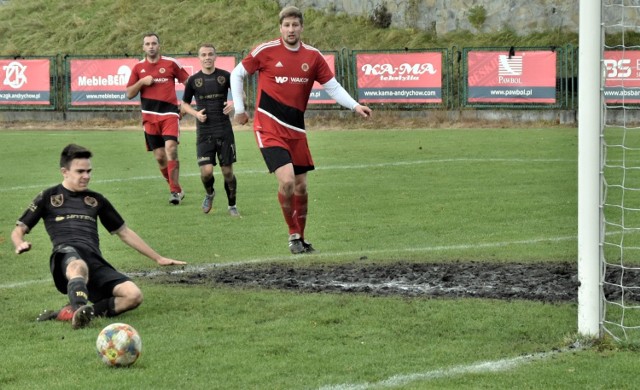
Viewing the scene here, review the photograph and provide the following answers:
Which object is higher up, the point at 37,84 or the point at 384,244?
the point at 37,84

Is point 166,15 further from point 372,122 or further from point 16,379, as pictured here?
point 16,379

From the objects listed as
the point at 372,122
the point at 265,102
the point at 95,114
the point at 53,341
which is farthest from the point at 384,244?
the point at 95,114

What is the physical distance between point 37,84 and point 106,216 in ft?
99.1

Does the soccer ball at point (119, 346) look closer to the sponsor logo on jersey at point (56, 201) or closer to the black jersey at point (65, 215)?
the black jersey at point (65, 215)

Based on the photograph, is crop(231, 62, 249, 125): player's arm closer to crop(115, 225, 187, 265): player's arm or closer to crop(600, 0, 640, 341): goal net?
Result: crop(115, 225, 187, 265): player's arm

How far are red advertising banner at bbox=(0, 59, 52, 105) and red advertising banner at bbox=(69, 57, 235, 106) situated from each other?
2.94 ft

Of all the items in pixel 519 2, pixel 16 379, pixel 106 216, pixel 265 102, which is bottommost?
pixel 16 379

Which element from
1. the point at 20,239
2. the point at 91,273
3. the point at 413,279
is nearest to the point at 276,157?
the point at 413,279

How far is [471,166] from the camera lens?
71.8 ft

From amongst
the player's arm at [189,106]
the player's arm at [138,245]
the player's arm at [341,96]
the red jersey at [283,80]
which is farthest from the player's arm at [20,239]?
the player's arm at [189,106]

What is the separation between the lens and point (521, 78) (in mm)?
33656

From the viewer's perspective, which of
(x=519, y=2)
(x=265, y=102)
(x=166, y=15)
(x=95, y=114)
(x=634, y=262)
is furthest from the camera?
(x=166, y=15)

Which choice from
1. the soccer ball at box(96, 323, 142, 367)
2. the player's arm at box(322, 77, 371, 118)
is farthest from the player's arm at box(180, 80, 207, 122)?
the soccer ball at box(96, 323, 142, 367)

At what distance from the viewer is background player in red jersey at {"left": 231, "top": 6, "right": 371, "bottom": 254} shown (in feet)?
41.0
